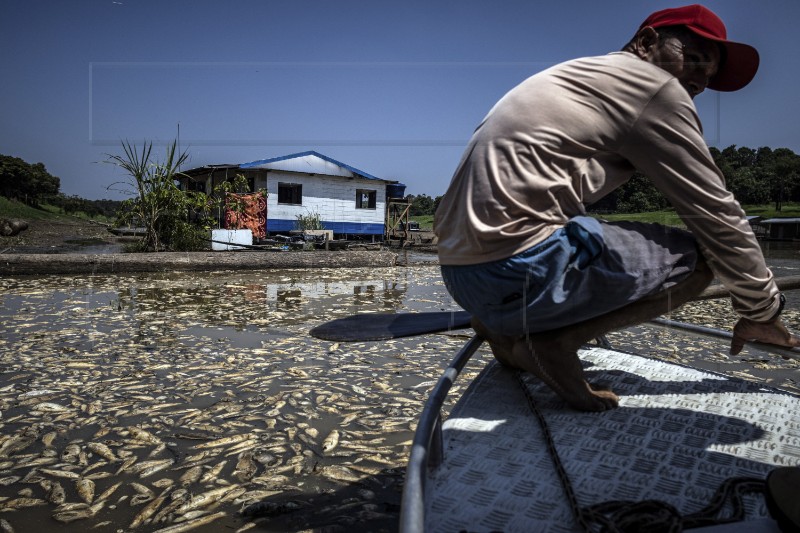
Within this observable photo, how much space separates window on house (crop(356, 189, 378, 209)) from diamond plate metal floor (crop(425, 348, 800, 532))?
22.1m

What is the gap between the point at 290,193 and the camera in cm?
2173

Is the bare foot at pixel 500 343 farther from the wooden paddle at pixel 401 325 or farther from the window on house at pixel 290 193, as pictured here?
the window on house at pixel 290 193

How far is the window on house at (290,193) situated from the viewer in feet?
69.7

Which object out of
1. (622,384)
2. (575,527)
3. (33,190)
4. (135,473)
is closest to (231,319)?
(135,473)

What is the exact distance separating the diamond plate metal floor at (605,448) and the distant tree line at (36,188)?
138ft

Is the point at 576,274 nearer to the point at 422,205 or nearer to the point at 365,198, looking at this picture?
the point at 365,198

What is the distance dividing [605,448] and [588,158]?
0.82 m

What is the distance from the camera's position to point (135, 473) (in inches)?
85.7

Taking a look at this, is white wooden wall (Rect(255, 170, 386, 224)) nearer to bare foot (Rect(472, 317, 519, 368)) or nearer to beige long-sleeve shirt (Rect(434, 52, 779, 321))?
bare foot (Rect(472, 317, 519, 368))

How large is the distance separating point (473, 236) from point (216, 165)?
20.7 metres

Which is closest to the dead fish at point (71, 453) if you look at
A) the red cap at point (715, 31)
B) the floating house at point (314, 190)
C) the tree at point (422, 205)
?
the red cap at point (715, 31)

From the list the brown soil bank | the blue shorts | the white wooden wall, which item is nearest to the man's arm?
the blue shorts

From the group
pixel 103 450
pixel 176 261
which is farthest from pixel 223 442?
pixel 176 261

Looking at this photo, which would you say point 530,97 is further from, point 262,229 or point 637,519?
point 262,229
